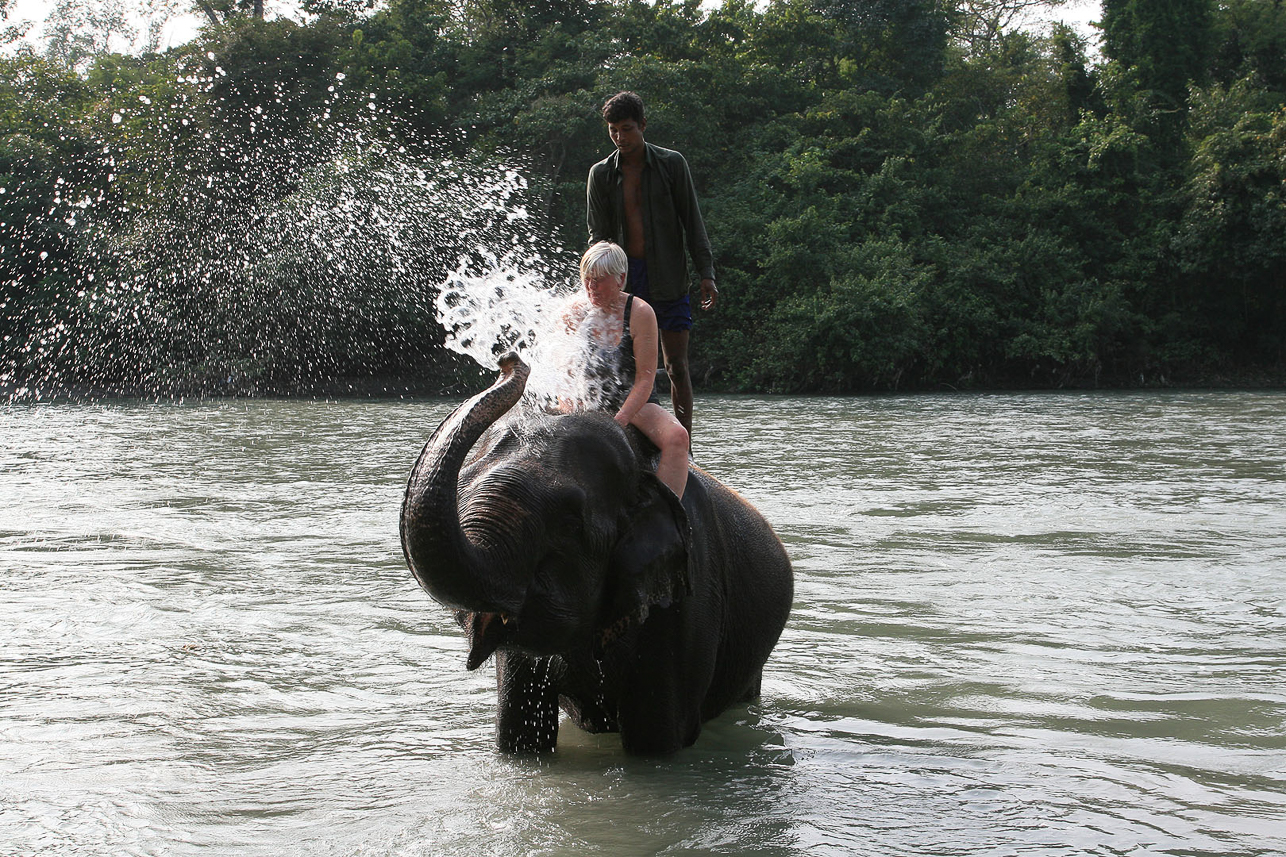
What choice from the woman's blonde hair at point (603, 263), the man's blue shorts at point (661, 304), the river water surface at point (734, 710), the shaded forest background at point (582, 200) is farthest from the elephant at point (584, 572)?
the shaded forest background at point (582, 200)

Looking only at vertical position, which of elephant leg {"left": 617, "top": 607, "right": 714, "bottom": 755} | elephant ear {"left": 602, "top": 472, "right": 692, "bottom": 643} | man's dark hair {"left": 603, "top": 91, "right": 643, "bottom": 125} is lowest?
elephant leg {"left": 617, "top": 607, "right": 714, "bottom": 755}

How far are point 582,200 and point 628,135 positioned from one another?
28.6 m

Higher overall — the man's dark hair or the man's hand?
the man's dark hair

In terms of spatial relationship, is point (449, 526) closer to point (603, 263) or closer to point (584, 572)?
point (584, 572)

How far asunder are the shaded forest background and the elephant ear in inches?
967

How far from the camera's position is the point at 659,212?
19.2ft

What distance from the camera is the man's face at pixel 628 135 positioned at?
5609 mm

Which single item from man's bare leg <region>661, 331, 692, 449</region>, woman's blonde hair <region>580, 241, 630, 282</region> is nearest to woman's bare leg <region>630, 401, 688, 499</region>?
woman's blonde hair <region>580, 241, 630, 282</region>

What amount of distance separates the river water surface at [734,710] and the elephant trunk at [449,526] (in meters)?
0.86

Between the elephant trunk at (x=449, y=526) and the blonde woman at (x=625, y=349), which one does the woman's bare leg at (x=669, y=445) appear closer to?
the blonde woman at (x=625, y=349)

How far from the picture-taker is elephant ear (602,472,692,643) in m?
3.86

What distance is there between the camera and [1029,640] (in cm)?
621

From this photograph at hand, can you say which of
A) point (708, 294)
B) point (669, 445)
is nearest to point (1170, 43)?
point (708, 294)

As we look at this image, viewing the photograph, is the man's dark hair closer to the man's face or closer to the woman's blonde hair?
the man's face
